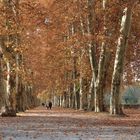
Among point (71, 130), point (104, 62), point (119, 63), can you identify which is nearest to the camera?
point (71, 130)

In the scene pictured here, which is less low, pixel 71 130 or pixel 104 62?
pixel 104 62

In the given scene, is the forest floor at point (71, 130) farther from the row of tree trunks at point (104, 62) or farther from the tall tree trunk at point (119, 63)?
the row of tree trunks at point (104, 62)

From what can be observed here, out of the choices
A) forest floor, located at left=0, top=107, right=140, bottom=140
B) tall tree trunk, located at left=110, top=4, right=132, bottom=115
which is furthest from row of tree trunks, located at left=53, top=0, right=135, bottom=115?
forest floor, located at left=0, top=107, right=140, bottom=140

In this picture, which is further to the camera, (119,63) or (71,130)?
(119,63)

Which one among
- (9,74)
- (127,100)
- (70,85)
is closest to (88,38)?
(9,74)

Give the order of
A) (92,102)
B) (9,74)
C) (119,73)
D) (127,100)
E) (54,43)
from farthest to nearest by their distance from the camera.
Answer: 1. (127,100)
2. (54,43)
3. (92,102)
4. (9,74)
5. (119,73)

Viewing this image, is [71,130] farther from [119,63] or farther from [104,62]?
[104,62]

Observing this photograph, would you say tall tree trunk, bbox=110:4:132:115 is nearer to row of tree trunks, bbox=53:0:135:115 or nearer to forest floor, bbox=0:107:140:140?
row of tree trunks, bbox=53:0:135:115

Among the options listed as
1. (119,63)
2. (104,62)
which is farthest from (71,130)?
(104,62)

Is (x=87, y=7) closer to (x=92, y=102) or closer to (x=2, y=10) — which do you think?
(x=92, y=102)

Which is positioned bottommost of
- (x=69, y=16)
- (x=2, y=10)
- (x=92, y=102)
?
(x=92, y=102)

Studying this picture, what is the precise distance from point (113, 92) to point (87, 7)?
11011 mm

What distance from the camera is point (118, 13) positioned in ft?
135

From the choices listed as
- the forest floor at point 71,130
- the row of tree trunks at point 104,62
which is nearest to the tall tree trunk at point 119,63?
the row of tree trunks at point 104,62
